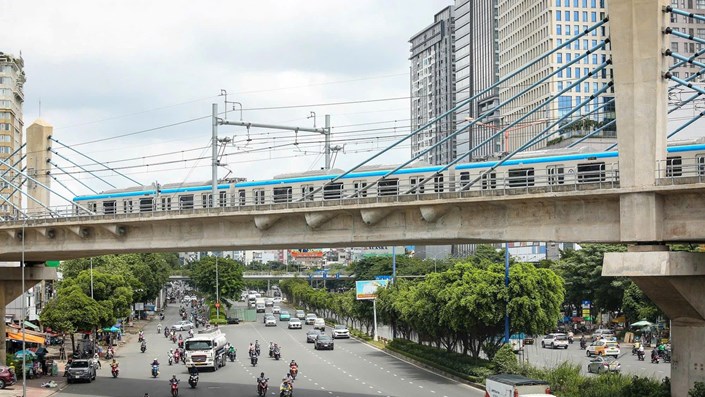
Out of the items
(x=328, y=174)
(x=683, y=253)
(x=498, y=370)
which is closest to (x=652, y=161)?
(x=683, y=253)

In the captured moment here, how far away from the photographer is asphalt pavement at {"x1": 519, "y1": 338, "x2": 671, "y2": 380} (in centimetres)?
5337

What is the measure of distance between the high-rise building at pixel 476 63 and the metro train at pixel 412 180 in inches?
3297

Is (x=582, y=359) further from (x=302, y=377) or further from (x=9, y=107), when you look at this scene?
(x=9, y=107)

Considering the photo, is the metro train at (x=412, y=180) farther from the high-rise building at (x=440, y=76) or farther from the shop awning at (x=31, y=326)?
the high-rise building at (x=440, y=76)

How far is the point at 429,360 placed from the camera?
57.9 m

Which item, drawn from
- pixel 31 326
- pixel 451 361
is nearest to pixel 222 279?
pixel 31 326

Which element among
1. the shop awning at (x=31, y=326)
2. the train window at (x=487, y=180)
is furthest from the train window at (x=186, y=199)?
the train window at (x=487, y=180)

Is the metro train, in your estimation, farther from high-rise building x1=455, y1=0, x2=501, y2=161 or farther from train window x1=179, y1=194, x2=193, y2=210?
high-rise building x1=455, y1=0, x2=501, y2=161

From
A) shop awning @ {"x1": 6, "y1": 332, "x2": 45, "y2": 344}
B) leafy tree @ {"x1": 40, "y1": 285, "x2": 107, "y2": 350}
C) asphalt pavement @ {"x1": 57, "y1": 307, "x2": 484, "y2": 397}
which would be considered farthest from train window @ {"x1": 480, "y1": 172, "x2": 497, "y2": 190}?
shop awning @ {"x1": 6, "y1": 332, "x2": 45, "y2": 344}

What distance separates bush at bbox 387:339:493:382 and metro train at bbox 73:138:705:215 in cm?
963

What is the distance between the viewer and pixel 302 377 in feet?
171

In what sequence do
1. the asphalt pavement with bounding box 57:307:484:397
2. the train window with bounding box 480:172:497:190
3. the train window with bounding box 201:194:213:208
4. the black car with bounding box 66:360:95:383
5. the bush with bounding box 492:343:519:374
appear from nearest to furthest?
the train window with bounding box 480:172:497:190 < the bush with bounding box 492:343:519:374 < the asphalt pavement with bounding box 57:307:484:397 < the black car with bounding box 66:360:95:383 < the train window with bounding box 201:194:213:208

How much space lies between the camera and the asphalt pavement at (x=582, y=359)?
53.4 meters

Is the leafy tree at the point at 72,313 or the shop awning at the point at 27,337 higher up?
the leafy tree at the point at 72,313
